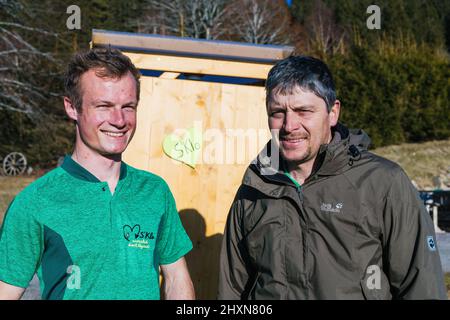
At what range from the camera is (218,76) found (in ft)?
13.6

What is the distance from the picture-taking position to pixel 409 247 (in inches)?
91.6

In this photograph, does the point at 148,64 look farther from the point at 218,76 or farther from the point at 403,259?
the point at 403,259

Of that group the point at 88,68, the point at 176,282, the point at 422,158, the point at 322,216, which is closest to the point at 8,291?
the point at 176,282

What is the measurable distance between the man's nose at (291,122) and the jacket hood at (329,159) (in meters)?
0.15

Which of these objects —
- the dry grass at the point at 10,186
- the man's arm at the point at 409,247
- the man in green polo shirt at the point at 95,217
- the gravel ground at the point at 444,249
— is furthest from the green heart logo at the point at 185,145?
the dry grass at the point at 10,186

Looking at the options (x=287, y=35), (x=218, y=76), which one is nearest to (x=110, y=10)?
(x=287, y=35)

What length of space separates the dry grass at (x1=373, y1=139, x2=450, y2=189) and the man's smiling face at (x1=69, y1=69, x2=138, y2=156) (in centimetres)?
1396

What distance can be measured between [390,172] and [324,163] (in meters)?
0.26

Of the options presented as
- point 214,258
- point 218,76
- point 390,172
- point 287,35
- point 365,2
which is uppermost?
point 365,2

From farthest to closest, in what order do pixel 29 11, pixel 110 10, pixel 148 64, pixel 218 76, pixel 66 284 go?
pixel 110 10 → pixel 29 11 → pixel 218 76 → pixel 148 64 → pixel 66 284

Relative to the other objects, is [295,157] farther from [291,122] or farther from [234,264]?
[234,264]

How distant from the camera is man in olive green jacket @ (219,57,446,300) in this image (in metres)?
2.35

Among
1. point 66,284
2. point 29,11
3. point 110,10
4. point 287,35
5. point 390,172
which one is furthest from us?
point 287,35

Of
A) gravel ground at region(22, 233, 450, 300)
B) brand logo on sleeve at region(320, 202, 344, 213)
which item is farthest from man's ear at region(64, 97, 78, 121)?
gravel ground at region(22, 233, 450, 300)
